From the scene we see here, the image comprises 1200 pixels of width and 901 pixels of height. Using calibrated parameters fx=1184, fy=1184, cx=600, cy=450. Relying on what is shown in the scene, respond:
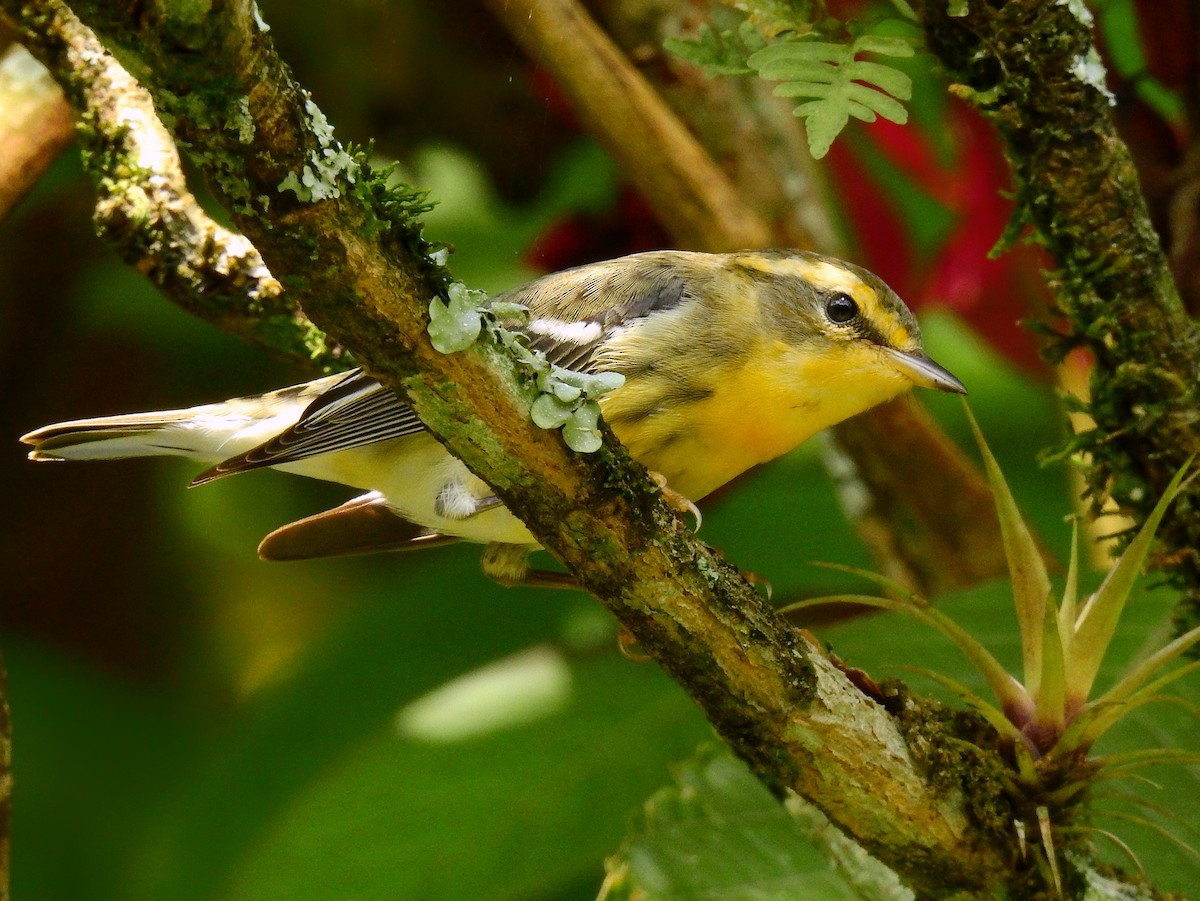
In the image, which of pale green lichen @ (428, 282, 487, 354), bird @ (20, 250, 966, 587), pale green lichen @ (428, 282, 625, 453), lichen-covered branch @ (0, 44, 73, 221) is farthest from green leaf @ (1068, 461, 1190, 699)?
lichen-covered branch @ (0, 44, 73, 221)

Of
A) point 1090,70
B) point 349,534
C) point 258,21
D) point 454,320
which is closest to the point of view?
point 258,21

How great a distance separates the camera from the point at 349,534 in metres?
1.71

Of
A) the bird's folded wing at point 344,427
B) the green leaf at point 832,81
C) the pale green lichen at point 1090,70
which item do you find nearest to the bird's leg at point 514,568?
the bird's folded wing at point 344,427

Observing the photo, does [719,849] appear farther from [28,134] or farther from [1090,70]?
[28,134]

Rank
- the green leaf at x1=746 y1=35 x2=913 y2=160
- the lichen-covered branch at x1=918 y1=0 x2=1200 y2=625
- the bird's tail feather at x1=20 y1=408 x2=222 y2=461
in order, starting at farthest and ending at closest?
the bird's tail feather at x1=20 y1=408 x2=222 y2=461, the lichen-covered branch at x1=918 y1=0 x2=1200 y2=625, the green leaf at x1=746 y1=35 x2=913 y2=160

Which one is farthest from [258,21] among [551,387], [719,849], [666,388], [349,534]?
[719,849]

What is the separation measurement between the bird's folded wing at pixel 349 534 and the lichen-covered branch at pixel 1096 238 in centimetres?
92

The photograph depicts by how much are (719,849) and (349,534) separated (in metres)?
0.68

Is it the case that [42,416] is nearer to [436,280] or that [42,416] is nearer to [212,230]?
[212,230]

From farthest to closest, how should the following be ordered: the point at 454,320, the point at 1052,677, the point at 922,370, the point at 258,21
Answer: the point at 922,370, the point at 1052,677, the point at 454,320, the point at 258,21

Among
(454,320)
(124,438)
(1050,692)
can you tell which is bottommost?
(1050,692)

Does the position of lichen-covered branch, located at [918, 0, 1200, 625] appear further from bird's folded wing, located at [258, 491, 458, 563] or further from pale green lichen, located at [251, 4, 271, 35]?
bird's folded wing, located at [258, 491, 458, 563]

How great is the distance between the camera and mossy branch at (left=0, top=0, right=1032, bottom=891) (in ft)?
2.49

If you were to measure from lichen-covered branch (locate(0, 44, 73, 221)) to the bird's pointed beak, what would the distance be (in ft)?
4.12
